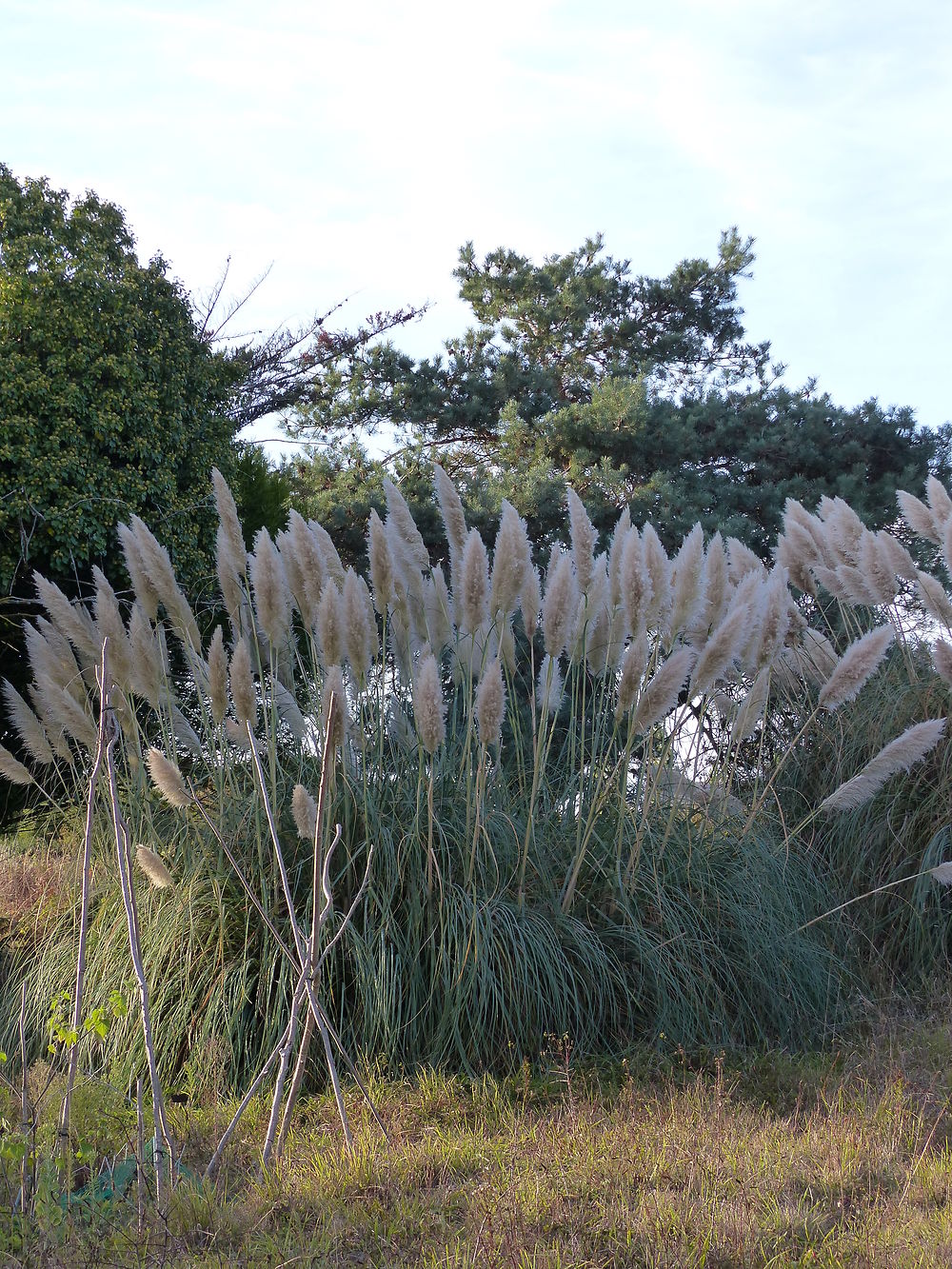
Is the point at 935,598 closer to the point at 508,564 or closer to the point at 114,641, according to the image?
the point at 508,564

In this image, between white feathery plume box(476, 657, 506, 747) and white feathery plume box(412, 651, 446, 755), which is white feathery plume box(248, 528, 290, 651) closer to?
white feathery plume box(412, 651, 446, 755)

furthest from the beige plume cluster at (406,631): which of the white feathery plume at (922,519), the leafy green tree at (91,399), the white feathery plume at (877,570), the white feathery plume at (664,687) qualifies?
the leafy green tree at (91,399)

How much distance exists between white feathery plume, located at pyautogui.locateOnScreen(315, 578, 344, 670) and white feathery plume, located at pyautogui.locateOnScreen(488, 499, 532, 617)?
60 cm

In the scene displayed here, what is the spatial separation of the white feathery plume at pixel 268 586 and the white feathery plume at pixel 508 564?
0.78 meters

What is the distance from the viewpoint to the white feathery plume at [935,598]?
5.39 metres

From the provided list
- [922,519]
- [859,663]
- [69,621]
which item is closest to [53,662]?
[69,621]

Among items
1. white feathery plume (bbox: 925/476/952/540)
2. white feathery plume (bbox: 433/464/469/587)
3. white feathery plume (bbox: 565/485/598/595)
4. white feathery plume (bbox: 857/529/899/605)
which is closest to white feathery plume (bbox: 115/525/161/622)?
white feathery plume (bbox: 433/464/469/587)

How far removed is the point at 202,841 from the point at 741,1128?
7.01ft

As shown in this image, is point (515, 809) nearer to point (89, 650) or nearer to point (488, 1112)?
point (488, 1112)

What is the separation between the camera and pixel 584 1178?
2.91m

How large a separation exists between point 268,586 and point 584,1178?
2239 millimetres

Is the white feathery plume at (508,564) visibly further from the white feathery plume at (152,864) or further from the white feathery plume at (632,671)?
the white feathery plume at (152,864)

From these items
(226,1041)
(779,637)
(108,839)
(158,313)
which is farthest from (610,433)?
(226,1041)

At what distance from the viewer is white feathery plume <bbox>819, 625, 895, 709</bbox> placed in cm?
442
